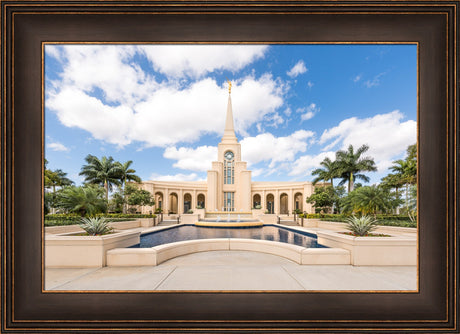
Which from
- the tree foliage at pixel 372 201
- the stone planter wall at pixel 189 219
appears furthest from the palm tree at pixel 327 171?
the stone planter wall at pixel 189 219

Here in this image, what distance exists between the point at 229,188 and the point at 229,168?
3.92 m

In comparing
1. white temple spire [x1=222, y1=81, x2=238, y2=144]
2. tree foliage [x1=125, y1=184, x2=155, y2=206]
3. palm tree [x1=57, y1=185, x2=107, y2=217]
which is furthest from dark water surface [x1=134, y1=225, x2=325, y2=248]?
white temple spire [x1=222, y1=81, x2=238, y2=144]

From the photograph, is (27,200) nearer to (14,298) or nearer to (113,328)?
(14,298)

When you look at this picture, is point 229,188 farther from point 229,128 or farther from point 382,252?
point 382,252

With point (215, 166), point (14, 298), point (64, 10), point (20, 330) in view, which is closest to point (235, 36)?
point (64, 10)

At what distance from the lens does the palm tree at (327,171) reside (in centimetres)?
2520

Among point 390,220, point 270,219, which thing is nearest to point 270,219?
point 270,219

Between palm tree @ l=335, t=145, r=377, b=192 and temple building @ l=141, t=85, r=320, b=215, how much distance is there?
739cm

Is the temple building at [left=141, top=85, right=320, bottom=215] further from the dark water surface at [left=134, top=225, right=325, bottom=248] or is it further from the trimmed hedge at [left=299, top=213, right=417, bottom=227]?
the dark water surface at [left=134, top=225, right=325, bottom=248]

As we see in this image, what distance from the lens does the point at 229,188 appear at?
34.5 metres

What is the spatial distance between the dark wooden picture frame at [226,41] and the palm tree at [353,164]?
24588 mm

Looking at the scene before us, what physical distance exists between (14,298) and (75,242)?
2.69 m

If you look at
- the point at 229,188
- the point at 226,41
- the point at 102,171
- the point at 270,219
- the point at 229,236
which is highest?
the point at 226,41

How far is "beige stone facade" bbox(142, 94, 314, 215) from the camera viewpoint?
32.8 meters
